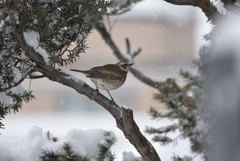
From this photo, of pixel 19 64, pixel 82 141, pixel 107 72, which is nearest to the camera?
pixel 19 64

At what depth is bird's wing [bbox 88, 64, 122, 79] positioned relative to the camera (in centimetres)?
249

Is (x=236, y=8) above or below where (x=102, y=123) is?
below

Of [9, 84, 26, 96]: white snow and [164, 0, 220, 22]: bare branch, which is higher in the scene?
[164, 0, 220, 22]: bare branch

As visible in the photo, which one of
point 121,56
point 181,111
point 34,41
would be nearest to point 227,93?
point 34,41

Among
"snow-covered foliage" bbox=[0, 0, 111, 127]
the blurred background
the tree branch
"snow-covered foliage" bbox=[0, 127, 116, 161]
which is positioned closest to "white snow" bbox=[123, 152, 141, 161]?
"snow-covered foliage" bbox=[0, 127, 116, 161]

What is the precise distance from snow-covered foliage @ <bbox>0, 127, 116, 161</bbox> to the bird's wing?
61 cm

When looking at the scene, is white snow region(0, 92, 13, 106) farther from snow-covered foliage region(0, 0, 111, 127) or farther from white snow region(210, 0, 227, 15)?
white snow region(210, 0, 227, 15)

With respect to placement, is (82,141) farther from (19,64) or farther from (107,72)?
(107,72)

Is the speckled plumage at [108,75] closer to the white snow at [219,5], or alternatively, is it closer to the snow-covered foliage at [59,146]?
the snow-covered foliage at [59,146]

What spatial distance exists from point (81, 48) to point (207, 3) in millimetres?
357

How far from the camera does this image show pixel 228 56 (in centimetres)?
79

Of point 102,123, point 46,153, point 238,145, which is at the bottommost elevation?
point 238,145

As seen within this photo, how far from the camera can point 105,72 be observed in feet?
8.42

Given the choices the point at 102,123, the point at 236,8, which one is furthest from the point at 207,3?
the point at 102,123
